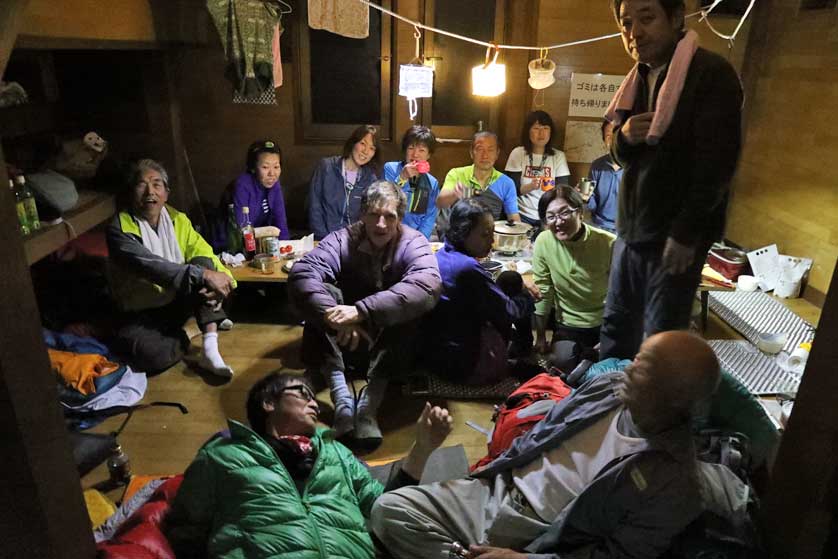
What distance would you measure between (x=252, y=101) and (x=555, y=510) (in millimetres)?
4608

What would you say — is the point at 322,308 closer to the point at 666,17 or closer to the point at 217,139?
the point at 666,17

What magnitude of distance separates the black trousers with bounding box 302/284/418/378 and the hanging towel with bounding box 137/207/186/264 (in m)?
1.08

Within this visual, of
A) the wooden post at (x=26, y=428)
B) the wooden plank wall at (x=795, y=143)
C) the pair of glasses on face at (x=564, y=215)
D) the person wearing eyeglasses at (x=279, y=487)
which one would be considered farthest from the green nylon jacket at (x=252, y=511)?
the wooden plank wall at (x=795, y=143)

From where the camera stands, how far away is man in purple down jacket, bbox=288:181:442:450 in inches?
117

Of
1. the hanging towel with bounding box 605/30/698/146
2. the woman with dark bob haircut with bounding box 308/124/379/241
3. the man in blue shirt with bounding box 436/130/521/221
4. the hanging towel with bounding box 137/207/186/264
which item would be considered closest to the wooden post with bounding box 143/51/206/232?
the woman with dark bob haircut with bounding box 308/124/379/241

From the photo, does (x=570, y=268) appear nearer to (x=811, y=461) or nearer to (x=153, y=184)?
(x=811, y=461)

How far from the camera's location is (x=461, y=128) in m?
5.66

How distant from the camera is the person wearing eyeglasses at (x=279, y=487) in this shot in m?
1.82

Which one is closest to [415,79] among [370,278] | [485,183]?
[485,183]

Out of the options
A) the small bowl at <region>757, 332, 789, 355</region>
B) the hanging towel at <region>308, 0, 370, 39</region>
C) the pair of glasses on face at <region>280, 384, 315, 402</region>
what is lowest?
the small bowl at <region>757, 332, 789, 355</region>

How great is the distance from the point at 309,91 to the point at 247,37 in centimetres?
95

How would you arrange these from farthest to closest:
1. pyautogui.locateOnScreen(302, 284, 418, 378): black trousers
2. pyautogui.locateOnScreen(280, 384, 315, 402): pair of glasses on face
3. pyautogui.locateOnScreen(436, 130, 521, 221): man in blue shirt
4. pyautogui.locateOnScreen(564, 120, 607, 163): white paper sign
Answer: pyautogui.locateOnScreen(564, 120, 607, 163): white paper sign
pyautogui.locateOnScreen(436, 130, 521, 221): man in blue shirt
pyautogui.locateOnScreen(302, 284, 418, 378): black trousers
pyautogui.locateOnScreen(280, 384, 315, 402): pair of glasses on face

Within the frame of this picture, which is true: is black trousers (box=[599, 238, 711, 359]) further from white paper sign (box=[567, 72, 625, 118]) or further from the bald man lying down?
white paper sign (box=[567, 72, 625, 118])

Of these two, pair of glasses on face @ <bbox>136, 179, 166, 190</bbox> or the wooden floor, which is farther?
pair of glasses on face @ <bbox>136, 179, 166, 190</bbox>
